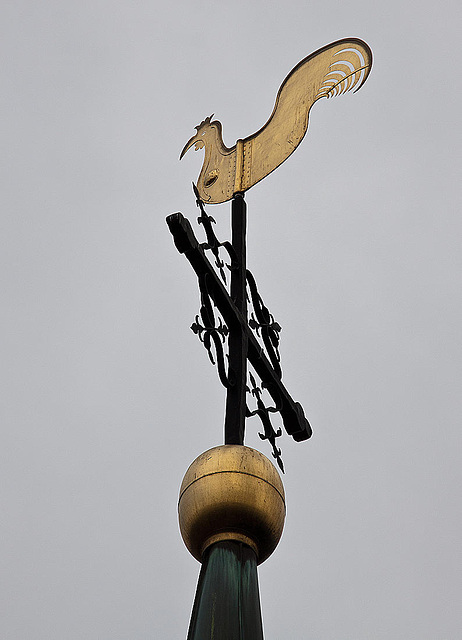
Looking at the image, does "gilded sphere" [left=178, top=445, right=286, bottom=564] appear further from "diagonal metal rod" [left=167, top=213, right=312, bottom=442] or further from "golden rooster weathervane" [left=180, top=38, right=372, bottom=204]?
"golden rooster weathervane" [left=180, top=38, right=372, bottom=204]

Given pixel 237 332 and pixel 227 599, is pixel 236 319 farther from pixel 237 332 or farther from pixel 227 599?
pixel 227 599

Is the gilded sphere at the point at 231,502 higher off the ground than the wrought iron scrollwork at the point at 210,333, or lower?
lower

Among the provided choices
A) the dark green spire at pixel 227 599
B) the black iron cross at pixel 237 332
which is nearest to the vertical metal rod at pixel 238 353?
the black iron cross at pixel 237 332

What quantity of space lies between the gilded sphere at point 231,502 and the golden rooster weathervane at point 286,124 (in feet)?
7.62

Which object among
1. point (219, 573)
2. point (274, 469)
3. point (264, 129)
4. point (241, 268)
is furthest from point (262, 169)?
point (219, 573)

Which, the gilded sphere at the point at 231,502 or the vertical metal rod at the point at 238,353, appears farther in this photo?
the vertical metal rod at the point at 238,353

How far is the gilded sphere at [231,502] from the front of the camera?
5113 millimetres

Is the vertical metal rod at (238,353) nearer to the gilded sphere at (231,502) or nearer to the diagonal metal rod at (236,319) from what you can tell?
the diagonal metal rod at (236,319)

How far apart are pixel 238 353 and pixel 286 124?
193cm

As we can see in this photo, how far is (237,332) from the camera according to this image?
19.5 ft

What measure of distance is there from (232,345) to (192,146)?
2233 millimetres

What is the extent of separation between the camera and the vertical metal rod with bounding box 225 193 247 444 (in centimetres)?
559

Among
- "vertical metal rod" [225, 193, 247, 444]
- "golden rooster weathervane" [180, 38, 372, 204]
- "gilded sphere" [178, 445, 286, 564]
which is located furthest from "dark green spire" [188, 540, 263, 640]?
"golden rooster weathervane" [180, 38, 372, 204]

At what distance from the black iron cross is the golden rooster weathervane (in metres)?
0.45
